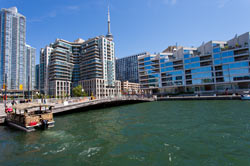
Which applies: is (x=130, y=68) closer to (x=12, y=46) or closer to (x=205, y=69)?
(x=205, y=69)

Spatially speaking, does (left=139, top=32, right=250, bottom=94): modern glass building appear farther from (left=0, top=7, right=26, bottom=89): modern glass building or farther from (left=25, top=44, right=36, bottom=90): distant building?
(left=25, top=44, right=36, bottom=90): distant building

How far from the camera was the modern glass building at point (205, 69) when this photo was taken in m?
66.7

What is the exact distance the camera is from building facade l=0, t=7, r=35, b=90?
134125 mm

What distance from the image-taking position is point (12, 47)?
140m

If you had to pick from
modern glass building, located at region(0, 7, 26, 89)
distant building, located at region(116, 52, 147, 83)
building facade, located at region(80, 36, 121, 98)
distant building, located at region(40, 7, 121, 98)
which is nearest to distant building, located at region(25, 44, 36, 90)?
modern glass building, located at region(0, 7, 26, 89)

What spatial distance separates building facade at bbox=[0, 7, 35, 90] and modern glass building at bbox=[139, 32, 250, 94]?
408ft

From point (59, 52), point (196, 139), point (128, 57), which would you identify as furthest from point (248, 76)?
point (128, 57)

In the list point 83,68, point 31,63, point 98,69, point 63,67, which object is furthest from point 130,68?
point 31,63

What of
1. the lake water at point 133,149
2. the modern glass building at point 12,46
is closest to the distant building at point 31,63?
the modern glass building at point 12,46

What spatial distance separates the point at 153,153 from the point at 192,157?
2.49 metres

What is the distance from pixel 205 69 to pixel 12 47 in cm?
17071

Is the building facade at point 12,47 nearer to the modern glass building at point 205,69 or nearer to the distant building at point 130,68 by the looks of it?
the distant building at point 130,68

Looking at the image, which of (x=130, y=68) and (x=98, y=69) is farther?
(x=130, y=68)

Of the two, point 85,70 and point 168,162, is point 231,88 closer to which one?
point 168,162
